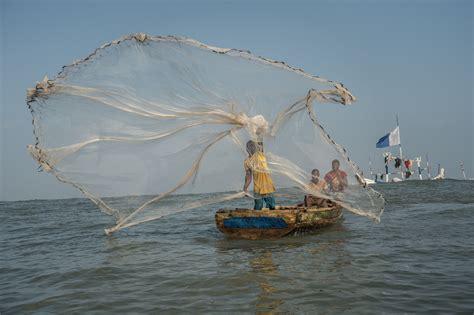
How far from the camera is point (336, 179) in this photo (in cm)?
805

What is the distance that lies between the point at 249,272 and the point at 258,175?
279 centimetres

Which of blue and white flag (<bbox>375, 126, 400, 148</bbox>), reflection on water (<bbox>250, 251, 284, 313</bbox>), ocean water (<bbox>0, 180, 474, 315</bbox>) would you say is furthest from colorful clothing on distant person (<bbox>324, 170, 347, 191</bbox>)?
blue and white flag (<bbox>375, 126, 400, 148</bbox>)

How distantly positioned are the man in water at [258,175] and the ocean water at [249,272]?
3.09 ft

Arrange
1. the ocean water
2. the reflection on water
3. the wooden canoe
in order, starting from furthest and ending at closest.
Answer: the wooden canoe → the ocean water → the reflection on water

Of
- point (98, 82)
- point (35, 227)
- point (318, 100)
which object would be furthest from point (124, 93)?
point (35, 227)

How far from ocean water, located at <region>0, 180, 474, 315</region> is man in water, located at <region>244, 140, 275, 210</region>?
0.94 metres

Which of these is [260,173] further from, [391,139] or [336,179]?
[391,139]

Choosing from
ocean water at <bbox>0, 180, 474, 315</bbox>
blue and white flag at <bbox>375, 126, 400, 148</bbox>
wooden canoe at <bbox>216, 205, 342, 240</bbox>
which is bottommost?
ocean water at <bbox>0, 180, 474, 315</bbox>

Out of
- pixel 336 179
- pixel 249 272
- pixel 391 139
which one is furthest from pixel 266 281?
pixel 391 139

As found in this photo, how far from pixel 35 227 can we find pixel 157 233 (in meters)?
5.67

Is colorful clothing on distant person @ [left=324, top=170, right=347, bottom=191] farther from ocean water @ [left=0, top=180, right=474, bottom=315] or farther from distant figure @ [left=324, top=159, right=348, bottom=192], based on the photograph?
ocean water @ [left=0, top=180, right=474, bottom=315]

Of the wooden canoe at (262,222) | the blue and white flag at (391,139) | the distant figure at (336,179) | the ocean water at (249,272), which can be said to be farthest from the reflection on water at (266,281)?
the blue and white flag at (391,139)

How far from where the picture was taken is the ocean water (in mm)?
4754

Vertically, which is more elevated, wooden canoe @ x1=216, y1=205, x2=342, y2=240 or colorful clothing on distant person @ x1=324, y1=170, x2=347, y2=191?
colorful clothing on distant person @ x1=324, y1=170, x2=347, y2=191
